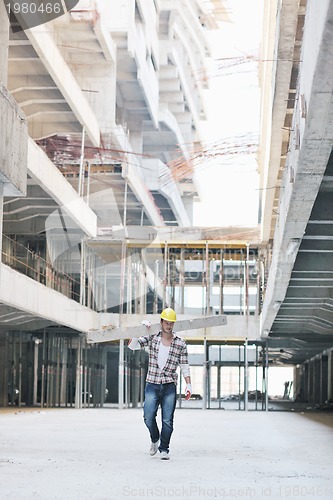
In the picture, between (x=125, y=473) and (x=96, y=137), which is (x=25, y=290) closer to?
(x=96, y=137)

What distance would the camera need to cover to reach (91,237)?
3906 cm

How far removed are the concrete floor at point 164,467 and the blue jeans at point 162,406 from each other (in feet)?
1.06

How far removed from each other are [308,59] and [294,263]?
10972 millimetres

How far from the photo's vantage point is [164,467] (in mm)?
10516

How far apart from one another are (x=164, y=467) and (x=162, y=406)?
133 centimetres

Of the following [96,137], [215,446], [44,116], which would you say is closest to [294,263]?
[215,446]

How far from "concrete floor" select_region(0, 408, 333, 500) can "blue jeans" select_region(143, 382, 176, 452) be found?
0.32 m

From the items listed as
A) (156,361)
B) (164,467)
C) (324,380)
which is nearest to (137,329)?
(156,361)

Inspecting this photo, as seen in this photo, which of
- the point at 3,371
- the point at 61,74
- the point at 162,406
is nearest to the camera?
the point at 162,406

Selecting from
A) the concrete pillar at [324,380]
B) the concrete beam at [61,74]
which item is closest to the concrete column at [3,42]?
the concrete beam at [61,74]

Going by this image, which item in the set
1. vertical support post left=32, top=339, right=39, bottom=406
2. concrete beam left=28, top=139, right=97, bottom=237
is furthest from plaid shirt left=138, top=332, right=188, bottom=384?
vertical support post left=32, top=339, right=39, bottom=406

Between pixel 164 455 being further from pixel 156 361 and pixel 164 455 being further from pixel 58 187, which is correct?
pixel 58 187

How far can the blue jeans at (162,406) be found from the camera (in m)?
11.6

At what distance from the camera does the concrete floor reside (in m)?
8.32
